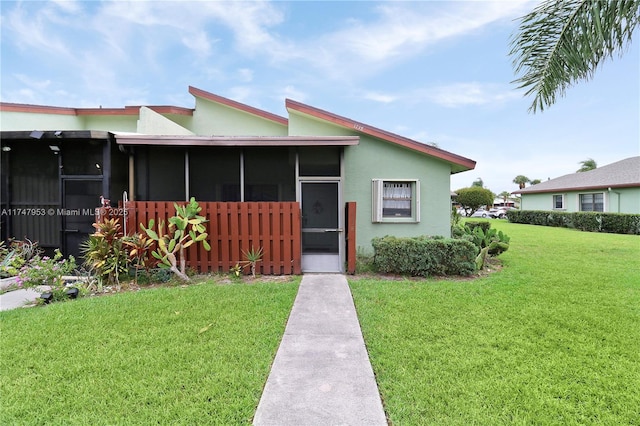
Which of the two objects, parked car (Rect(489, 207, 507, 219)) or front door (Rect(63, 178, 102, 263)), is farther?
parked car (Rect(489, 207, 507, 219))

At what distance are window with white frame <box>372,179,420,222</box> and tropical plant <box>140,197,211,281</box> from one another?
486 centimetres

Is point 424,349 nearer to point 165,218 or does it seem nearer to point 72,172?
point 165,218

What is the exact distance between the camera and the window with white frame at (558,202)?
22.8 meters

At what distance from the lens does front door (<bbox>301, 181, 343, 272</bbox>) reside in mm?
7078

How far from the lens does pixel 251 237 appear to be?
653 centimetres

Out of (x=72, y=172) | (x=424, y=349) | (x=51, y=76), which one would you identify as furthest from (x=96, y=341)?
(x=51, y=76)

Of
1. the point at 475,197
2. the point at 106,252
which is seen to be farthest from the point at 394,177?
the point at 475,197

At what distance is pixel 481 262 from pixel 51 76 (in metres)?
16.6

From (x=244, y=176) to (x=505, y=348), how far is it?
640 centimetres

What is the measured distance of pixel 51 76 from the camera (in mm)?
11352

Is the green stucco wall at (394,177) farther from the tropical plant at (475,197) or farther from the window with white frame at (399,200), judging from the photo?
the tropical plant at (475,197)

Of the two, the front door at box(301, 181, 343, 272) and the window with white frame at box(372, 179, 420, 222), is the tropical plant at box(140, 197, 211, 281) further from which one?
the window with white frame at box(372, 179, 420, 222)

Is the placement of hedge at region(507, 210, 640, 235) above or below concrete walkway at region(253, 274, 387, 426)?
above

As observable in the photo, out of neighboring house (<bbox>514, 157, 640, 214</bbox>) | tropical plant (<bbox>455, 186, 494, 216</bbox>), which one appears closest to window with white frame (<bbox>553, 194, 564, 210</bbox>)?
neighboring house (<bbox>514, 157, 640, 214</bbox>)
